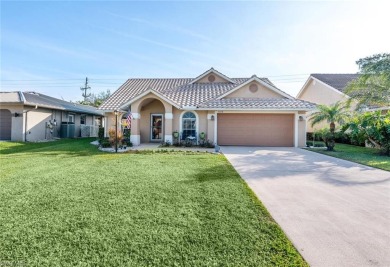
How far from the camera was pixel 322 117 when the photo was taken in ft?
46.2

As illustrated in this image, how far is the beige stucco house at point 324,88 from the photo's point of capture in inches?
850

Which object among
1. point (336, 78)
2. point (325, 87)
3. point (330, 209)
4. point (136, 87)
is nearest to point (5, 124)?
point (136, 87)

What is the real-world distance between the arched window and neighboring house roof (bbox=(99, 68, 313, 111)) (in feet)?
2.84

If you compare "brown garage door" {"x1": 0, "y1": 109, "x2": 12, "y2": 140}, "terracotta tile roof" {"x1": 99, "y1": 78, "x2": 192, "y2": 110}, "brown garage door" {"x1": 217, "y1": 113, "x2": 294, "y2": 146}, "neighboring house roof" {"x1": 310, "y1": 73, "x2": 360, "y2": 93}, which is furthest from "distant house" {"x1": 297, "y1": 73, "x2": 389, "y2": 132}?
"brown garage door" {"x1": 0, "y1": 109, "x2": 12, "y2": 140}

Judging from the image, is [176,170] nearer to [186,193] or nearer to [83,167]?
[186,193]

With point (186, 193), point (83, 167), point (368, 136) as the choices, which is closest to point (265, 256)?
point (186, 193)

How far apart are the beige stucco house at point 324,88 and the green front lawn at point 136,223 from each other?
805 inches

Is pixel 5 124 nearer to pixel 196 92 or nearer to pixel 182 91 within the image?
pixel 182 91

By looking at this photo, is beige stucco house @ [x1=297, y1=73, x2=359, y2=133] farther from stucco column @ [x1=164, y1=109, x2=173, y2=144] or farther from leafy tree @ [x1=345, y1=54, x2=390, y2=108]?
stucco column @ [x1=164, y1=109, x2=173, y2=144]

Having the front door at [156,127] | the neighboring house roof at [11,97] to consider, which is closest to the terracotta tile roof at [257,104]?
the front door at [156,127]

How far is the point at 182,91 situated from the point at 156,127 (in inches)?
169

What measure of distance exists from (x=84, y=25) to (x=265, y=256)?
18.6 meters

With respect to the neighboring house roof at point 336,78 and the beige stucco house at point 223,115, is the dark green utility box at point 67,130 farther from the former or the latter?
the neighboring house roof at point 336,78

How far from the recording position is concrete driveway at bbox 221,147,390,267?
118 inches
